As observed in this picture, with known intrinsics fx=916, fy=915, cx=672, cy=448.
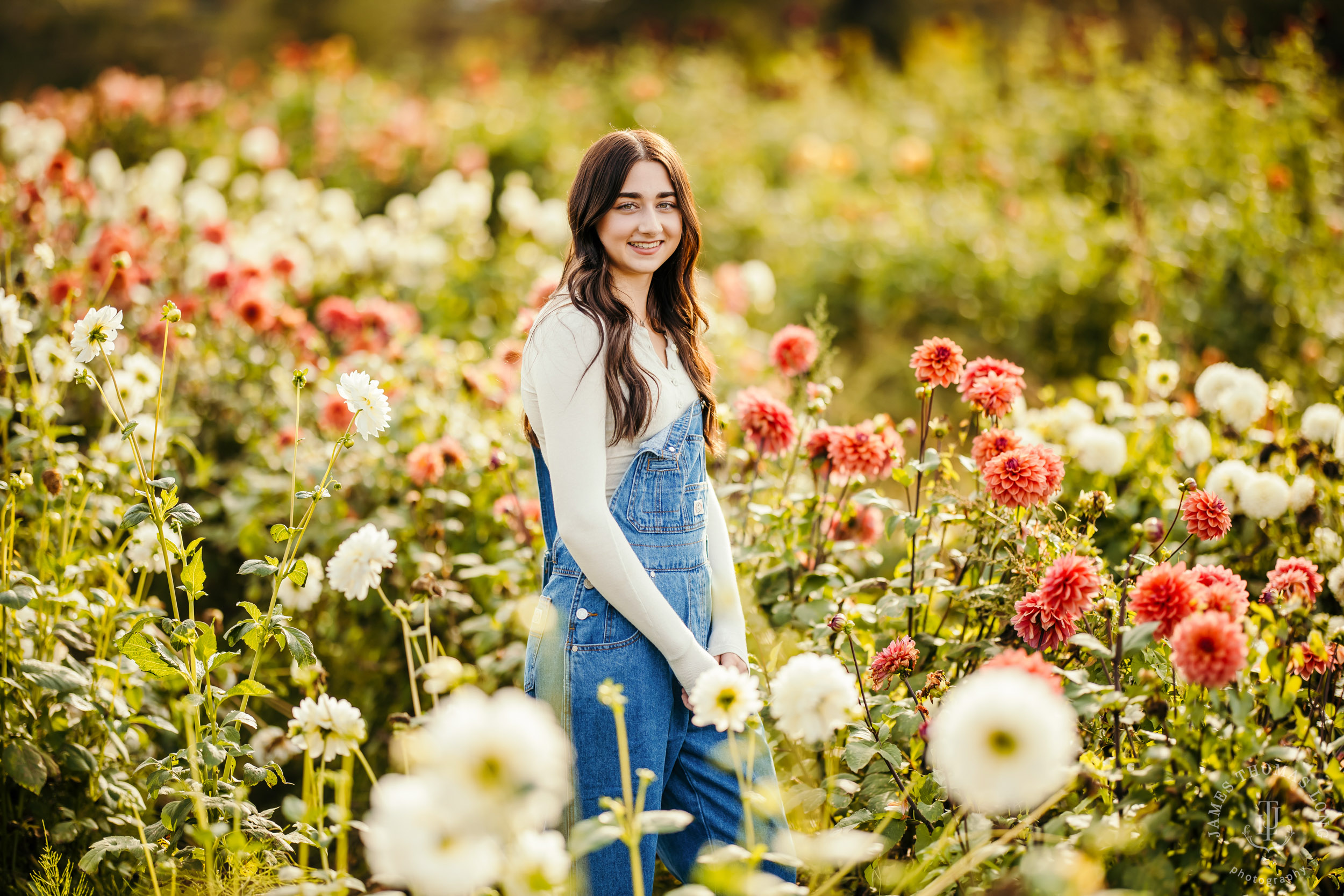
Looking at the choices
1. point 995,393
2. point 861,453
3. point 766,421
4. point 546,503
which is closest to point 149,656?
point 546,503

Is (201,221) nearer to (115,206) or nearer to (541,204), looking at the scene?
(115,206)

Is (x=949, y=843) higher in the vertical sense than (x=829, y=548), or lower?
lower

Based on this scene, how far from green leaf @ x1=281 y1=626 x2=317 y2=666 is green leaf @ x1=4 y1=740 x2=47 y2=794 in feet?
2.09

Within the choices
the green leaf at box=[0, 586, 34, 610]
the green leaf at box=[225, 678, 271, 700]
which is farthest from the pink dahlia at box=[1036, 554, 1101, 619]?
the green leaf at box=[0, 586, 34, 610]

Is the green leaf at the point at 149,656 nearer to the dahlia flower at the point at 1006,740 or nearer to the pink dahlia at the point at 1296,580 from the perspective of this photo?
the dahlia flower at the point at 1006,740

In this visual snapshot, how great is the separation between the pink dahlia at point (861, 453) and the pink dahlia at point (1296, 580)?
74 centimetres

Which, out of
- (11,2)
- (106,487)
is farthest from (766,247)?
(11,2)

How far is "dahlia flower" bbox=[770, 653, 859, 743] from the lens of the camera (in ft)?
3.63

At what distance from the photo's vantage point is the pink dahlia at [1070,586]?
1.45m

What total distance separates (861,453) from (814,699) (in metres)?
0.97

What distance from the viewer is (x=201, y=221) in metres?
Result: 4.60

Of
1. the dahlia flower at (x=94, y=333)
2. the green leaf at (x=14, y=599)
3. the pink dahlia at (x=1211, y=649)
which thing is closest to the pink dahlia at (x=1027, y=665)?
the pink dahlia at (x=1211, y=649)

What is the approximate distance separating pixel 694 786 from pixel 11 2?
1400 centimetres

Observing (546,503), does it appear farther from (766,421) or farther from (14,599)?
(14,599)
